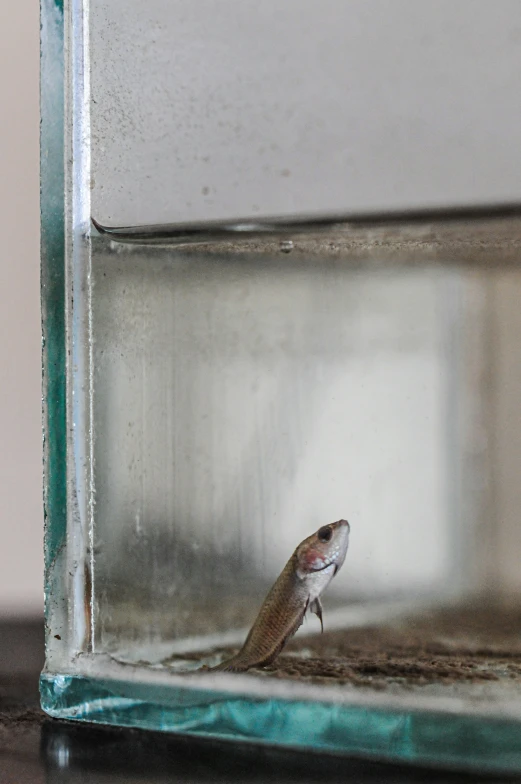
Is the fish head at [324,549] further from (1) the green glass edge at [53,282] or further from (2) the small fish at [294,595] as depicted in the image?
(1) the green glass edge at [53,282]

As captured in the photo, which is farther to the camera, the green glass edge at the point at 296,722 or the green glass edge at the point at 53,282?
the green glass edge at the point at 53,282

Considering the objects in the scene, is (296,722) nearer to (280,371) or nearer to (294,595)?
(294,595)

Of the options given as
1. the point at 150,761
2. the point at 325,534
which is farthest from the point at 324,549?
the point at 150,761

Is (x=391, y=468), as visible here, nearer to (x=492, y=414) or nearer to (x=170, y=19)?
(x=492, y=414)

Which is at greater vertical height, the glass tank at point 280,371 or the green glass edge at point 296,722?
the glass tank at point 280,371

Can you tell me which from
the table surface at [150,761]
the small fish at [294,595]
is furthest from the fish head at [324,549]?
the table surface at [150,761]

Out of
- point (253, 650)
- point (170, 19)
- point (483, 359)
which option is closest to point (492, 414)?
point (483, 359)
